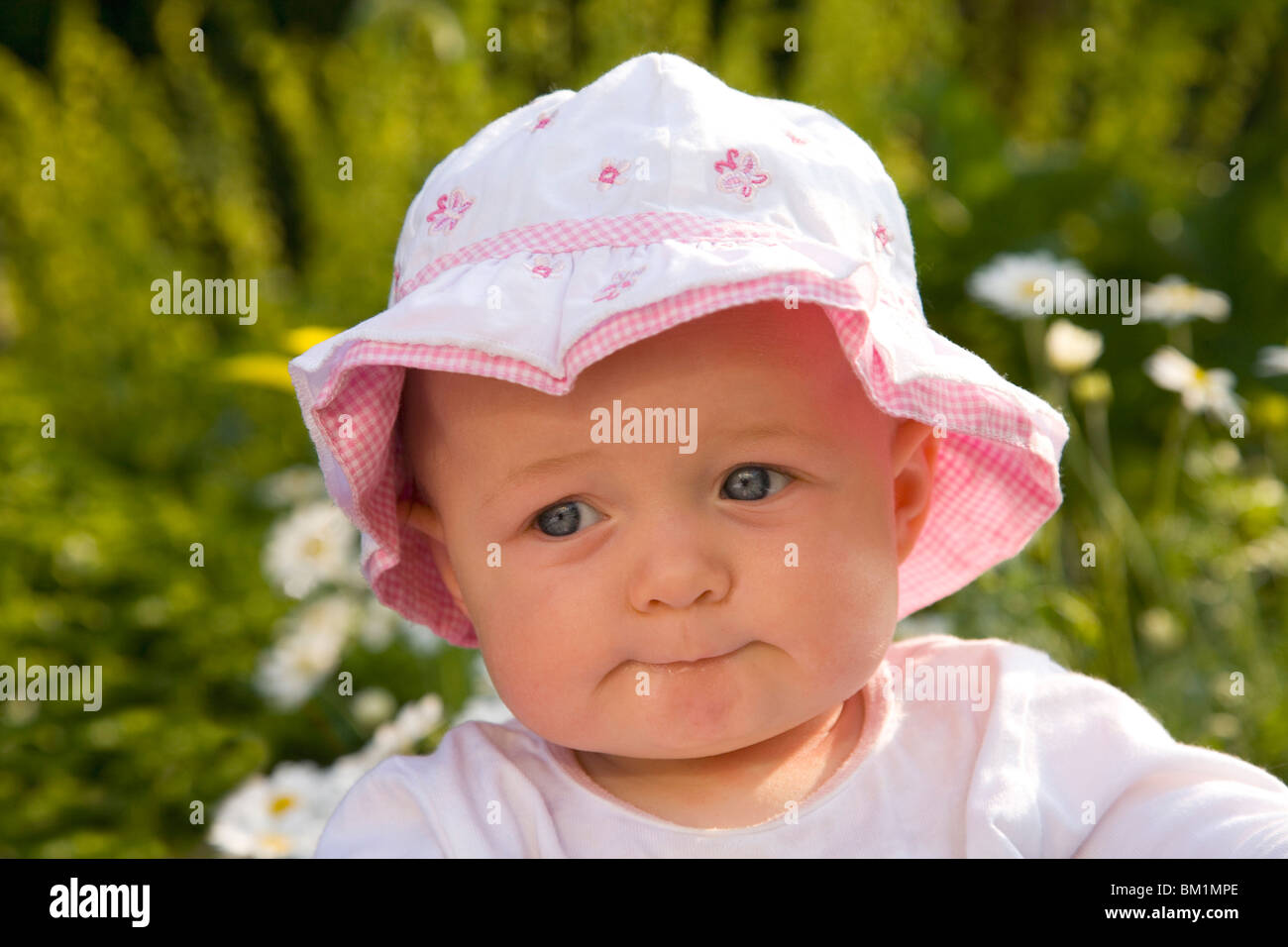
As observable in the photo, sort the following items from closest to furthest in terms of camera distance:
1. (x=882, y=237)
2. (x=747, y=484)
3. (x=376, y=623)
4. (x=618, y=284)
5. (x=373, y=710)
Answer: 1. (x=618, y=284)
2. (x=747, y=484)
3. (x=882, y=237)
4. (x=373, y=710)
5. (x=376, y=623)

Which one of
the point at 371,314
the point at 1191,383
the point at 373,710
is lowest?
the point at 373,710

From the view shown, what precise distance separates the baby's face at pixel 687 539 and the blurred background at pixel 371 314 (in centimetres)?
70

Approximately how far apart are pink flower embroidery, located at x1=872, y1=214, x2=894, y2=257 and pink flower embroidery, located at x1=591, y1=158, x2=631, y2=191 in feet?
0.95

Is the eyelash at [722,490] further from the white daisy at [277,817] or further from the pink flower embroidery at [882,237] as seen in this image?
the white daisy at [277,817]

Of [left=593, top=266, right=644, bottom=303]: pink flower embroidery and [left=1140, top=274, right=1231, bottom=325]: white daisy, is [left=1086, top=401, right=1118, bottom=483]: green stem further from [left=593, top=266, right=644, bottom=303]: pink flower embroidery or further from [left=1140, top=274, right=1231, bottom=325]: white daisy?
[left=593, top=266, right=644, bottom=303]: pink flower embroidery

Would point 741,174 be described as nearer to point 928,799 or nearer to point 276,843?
point 928,799

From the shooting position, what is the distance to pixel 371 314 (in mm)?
4273

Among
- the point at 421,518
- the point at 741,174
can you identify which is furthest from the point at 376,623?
the point at 741,174

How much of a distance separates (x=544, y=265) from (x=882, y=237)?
1.30 ft

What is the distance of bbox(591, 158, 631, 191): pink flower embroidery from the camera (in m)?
1.57

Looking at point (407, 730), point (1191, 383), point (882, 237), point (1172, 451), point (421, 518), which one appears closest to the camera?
point (882, 237)

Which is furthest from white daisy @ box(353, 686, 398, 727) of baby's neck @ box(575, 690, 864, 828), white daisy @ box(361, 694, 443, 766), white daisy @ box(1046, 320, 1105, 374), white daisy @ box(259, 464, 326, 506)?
white daisy @ box(1046, 320, 1105, 374)

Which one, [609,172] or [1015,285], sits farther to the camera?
[1015,285]

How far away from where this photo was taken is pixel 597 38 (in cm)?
505
